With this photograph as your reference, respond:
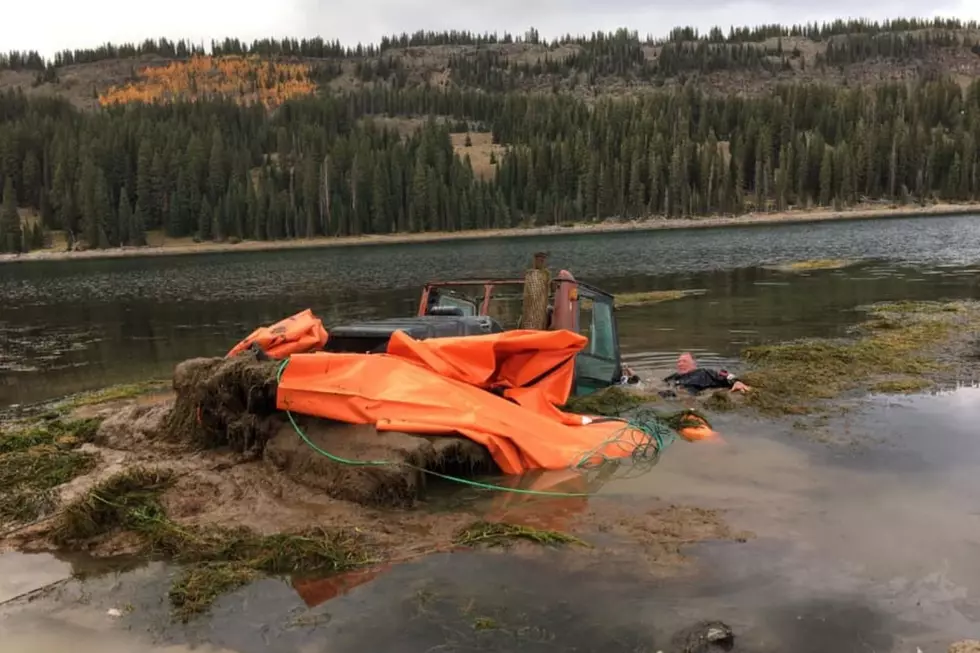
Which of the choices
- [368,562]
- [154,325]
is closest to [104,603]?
[368,562]

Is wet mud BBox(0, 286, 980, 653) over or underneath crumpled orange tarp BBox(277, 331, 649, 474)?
underneath

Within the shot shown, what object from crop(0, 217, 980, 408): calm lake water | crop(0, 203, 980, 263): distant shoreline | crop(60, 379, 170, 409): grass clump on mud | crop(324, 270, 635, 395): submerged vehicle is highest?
crop(324, 270, 635, 395): submerged vehicle

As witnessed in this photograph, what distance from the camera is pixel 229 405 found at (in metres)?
9.98

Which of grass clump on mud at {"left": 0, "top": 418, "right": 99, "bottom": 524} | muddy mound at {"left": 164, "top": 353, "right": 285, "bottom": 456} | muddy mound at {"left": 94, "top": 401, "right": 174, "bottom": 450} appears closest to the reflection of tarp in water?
muddy mound at {"left": 164, "top": 353, "right": 285, "bottom": 456}

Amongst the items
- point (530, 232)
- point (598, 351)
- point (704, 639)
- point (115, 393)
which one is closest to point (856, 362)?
point (598, 351)

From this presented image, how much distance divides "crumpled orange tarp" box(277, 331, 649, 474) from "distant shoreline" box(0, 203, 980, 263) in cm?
10364

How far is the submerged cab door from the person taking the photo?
45.3ft

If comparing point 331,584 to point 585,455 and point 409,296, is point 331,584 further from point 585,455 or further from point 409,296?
point 409,296

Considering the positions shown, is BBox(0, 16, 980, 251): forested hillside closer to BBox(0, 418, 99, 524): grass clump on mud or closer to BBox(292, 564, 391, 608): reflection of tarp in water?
BBox(0, 418, 99, 524): grass clump on mud

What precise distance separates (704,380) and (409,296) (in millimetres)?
25351

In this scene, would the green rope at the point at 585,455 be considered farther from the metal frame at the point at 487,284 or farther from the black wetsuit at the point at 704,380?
the metal frame at the point at 487,284

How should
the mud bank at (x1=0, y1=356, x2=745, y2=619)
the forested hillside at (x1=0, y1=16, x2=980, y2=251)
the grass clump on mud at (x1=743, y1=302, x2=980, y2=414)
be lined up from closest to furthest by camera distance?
1. the mud bank at (x1=0, y1=356, x2=745, y2=619)
2. the grass clump on mud at (x1=743, y1=302, x2=980, y2=414)
3. the forested hillside at (x1=0, y1=16, x2=980, y2=251)

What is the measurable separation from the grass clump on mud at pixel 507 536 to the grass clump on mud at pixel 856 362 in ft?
21.4

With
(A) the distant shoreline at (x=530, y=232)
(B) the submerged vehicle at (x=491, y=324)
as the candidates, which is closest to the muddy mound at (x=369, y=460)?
(B) the submerged vehicle at (x=491, y=324)
